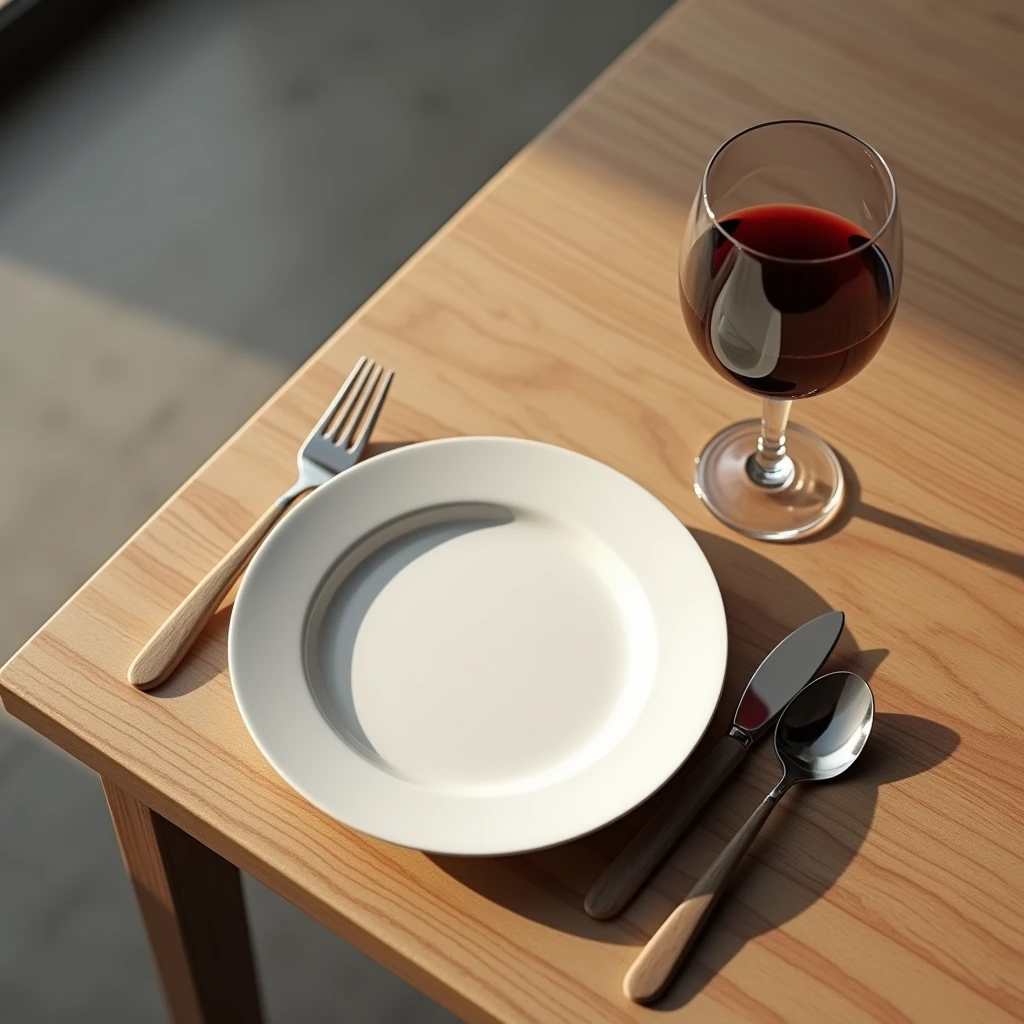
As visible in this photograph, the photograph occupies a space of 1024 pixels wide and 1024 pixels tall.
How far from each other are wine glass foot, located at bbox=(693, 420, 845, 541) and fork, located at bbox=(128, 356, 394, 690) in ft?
0.65

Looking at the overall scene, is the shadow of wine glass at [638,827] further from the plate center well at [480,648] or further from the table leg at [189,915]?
the table leg at [189,915]

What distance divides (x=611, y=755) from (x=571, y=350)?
0.30m

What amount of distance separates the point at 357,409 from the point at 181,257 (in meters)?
1.24

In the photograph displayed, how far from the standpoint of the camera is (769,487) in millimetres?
747

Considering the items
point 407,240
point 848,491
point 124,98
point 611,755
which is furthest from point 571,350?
point 124,98

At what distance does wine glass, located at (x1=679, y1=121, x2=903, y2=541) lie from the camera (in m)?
0.60

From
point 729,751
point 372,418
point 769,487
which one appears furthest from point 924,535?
point 372,418

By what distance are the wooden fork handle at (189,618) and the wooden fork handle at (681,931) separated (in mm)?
276

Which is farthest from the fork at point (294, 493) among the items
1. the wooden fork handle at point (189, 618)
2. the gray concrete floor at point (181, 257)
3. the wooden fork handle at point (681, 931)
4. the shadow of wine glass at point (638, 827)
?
the gray concrete floor at point (181, 257)

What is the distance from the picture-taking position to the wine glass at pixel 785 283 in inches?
23.8

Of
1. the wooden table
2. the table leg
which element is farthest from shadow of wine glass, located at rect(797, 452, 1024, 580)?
the table leg

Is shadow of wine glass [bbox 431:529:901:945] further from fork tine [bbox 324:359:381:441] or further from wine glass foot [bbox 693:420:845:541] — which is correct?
fork tine [bbox 324:359:381:441]

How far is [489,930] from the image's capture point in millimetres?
593

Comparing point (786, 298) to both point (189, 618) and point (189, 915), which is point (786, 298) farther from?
point (189, 915)
